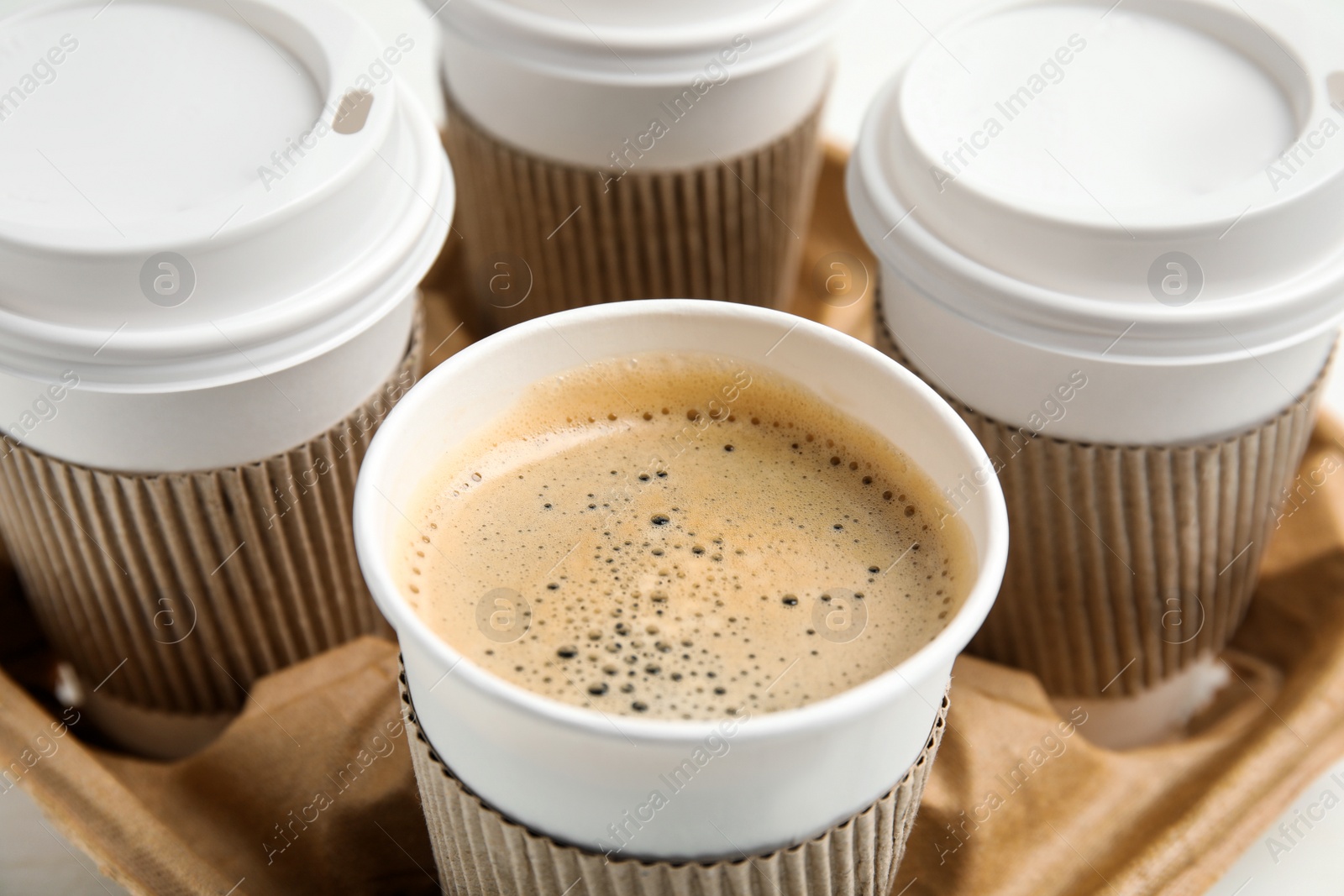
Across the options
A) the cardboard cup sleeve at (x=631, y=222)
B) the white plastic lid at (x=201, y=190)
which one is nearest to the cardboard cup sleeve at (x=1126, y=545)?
the cardboard cup sleeve at (x=631, y=222)

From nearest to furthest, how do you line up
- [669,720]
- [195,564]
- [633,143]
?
[669,720] → [195,564] → [633,143]

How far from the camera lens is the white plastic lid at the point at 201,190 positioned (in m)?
0.83

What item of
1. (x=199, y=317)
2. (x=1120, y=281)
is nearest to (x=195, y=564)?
(x=199, y=317)

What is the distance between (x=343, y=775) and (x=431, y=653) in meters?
0.38

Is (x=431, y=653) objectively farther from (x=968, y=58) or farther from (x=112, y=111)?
(x=968, y=58)

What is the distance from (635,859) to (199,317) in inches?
16.9

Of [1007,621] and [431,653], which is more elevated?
[431,653]

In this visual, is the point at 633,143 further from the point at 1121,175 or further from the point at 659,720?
the point at 659,720

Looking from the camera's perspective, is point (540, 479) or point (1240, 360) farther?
point (1240, 360)

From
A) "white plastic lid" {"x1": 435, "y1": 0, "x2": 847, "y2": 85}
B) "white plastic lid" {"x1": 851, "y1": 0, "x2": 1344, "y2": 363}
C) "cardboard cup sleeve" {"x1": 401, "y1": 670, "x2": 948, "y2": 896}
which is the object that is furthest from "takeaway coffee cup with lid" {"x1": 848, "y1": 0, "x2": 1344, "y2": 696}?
"cardboard cup sleeve" {"x1": 401, "y1": 670, "x2": 948, "y2": 896}

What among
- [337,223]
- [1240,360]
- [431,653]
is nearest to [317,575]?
[337,223]

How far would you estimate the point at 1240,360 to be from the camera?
2.97 feet

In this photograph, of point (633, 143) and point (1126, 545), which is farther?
point (633, 143)

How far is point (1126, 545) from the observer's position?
100cm
